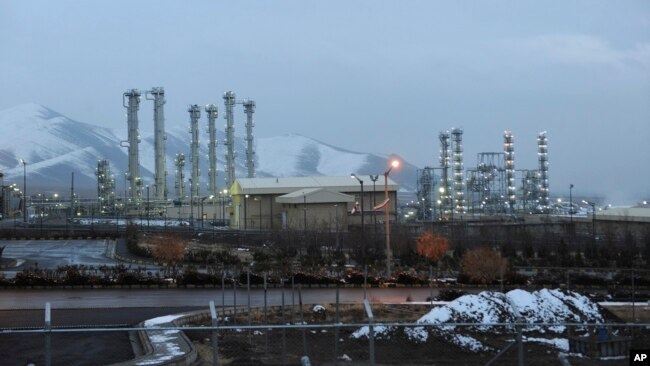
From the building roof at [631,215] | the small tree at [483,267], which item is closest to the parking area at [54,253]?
the small tree at [483,267]

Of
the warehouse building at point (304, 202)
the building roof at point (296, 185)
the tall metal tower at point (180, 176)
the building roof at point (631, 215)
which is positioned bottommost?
the building roof at point (631, 215)

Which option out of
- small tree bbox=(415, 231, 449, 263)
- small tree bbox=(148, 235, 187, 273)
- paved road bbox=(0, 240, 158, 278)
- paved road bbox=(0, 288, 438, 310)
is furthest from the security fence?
small tree bbox=(415, 231, 449, 263)

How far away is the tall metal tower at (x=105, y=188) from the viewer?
8388cm

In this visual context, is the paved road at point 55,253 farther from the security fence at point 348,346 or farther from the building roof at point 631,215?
the building roof at point 631,215

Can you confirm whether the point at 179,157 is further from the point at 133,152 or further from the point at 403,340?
the point at 403,340

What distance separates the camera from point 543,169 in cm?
7494

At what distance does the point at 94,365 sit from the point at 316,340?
539cm

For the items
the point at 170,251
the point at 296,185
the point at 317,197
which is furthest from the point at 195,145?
the point at 170,251

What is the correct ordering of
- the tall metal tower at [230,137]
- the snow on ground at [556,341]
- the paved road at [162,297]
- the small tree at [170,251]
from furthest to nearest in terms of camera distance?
the tall metal tower at [230,137] < the small tree at [170,251] < the paved road at [162,297] < the snow on ground at [556,341]

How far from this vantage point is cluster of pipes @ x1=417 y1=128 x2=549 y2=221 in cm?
7169

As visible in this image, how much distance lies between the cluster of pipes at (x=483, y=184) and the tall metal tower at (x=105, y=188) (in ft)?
113

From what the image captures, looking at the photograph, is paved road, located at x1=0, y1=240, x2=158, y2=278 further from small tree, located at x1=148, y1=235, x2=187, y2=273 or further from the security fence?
the security fence

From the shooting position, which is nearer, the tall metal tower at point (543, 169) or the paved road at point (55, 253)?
the paved road at point (55, 253)

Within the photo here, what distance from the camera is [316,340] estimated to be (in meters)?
16.4
